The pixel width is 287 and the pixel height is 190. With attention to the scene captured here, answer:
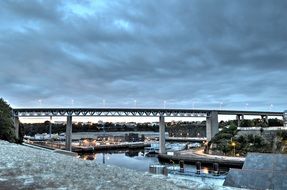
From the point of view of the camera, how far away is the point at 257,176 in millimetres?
26141

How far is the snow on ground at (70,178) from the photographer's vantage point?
13.8m

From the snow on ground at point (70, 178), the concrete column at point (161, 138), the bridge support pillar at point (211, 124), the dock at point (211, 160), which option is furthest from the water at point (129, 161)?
the snow on ground at point (70, 178)

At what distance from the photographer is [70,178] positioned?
1520 cm

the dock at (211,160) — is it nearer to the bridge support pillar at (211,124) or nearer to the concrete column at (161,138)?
the concrete column at (161,138)

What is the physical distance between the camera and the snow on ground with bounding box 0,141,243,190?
1379 centimetres

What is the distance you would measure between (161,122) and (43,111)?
150 ft

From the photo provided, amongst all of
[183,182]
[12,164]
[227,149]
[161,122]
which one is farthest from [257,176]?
[161,122]

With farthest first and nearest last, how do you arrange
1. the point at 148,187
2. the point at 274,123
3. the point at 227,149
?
the point at 274,123 < the point at 227,149 < the point at 148,187

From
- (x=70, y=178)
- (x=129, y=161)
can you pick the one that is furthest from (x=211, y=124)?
(x=70, y=178)

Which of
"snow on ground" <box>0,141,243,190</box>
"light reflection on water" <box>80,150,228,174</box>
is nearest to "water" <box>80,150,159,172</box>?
"light reflection on water" <box>80,150,228,174</box>

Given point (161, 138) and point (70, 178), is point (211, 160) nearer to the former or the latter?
point (161, 138)

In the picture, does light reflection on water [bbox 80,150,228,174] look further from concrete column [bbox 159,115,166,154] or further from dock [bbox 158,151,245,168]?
concrete column [bbox 159,115,166,154]

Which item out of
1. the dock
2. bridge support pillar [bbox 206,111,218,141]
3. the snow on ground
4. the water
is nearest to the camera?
the snow on ground

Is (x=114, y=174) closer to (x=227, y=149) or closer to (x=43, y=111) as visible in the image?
(x=227, y=149)
